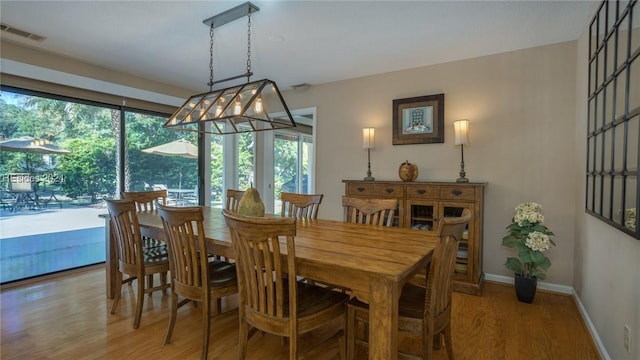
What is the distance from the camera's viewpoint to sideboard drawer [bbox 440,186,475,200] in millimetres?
3180

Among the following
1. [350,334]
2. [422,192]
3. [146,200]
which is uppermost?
[422,192]

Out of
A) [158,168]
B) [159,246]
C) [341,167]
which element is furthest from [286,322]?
[158,168]

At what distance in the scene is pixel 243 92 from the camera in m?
2.46

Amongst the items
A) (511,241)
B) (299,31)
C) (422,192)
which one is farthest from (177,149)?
(511,241)

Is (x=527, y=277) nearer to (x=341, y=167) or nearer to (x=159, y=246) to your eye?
(x=341, y=167)

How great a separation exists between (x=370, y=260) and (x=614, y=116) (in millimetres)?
1760

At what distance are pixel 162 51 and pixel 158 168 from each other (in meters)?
1.99

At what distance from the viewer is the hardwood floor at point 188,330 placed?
2133 mm

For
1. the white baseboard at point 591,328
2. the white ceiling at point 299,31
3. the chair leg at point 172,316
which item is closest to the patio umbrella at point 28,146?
the white ceiling at point 299,31

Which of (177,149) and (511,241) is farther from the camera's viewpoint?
(177,149)

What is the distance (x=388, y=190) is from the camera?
3.63 m

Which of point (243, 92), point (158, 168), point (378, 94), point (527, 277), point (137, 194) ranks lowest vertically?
point (527, 277)

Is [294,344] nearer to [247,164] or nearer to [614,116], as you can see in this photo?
[614,116]

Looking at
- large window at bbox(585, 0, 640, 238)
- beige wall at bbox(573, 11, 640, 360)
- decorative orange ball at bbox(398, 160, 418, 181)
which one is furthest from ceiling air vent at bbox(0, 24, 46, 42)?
beige wall at bbox(573, 11, 640, 360)
